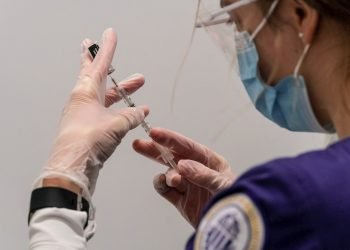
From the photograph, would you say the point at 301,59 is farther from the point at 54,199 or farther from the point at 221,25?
the point at 54,199

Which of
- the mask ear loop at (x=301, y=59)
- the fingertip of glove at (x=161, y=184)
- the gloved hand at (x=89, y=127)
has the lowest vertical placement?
the fingertip of glove at (x=161, y=184)

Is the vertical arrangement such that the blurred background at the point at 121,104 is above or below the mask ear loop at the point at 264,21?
below

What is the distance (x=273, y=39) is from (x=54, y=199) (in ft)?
1.31

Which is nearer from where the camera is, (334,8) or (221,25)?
(334,8)

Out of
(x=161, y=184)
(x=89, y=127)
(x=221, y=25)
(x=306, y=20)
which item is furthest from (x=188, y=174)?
(x=306, y=20)

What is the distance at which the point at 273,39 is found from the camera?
706 millimetres

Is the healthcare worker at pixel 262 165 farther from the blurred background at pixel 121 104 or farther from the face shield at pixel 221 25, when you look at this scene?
the blurred background at pixel 121 104

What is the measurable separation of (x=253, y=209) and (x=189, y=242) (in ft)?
0.39

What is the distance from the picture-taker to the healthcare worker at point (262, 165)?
0.54 meters

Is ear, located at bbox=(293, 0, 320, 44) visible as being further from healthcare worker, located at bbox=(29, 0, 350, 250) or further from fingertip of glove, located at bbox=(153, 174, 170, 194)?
fingertip of glove, located at bbox=(153, 174, 170, 194)

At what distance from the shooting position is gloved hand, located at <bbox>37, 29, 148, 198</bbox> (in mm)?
881

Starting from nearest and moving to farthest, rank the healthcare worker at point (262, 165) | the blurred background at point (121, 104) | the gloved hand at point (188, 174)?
the healthcare worker at point (262, 165), the gloved hand at point (188, 174), the blurred background at point (121, 104)

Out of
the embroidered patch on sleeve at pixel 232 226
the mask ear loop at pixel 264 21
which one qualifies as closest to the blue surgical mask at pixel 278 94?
the mask ear loop at pixel 264 21

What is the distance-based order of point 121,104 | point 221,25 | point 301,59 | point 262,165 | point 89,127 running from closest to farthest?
point 262,165, point 301,59, point 221,25, point 89,127, point 121,104
